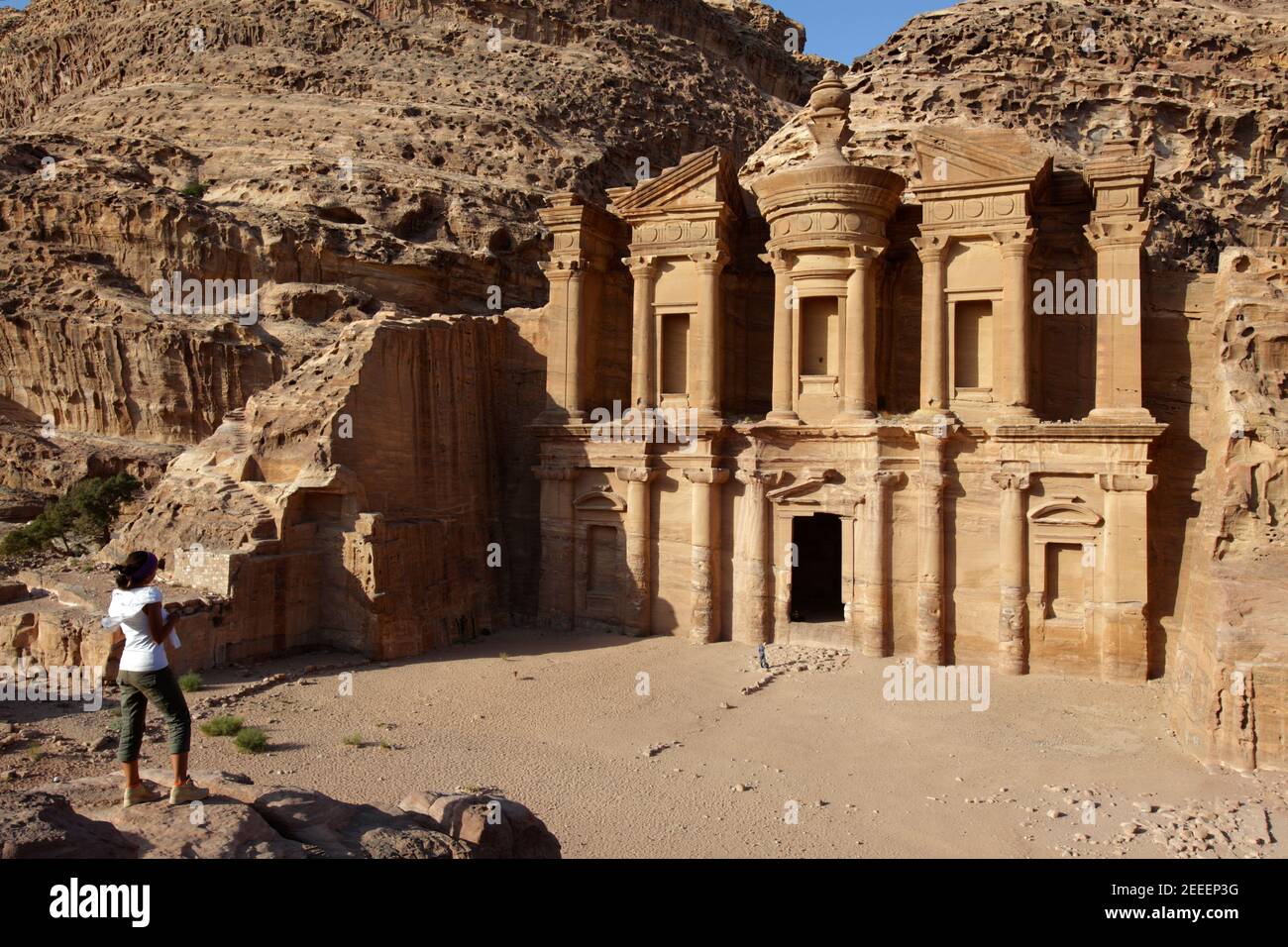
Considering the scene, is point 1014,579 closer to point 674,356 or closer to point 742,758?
point 742,758

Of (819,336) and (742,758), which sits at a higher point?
(819,336)

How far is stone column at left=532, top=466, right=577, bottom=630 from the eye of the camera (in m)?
22.7

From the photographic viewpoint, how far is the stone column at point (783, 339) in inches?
834

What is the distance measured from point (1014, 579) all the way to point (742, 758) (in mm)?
7785

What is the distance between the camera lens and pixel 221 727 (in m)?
13.2

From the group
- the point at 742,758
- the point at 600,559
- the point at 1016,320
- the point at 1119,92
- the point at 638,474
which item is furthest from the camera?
the point at 1119,92

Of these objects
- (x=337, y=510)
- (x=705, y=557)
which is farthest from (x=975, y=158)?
(x=337, y=510)

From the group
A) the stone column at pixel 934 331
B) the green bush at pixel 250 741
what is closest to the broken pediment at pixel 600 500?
the stone column at pixel 934 331

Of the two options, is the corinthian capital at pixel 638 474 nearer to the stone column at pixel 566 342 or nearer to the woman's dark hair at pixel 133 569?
the stone column at pixel 566 342

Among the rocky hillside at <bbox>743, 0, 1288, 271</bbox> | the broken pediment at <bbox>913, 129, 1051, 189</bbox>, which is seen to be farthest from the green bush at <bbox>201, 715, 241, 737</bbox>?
the rocky hillside at <bbox>743, 0, 1288, 271</bbox>

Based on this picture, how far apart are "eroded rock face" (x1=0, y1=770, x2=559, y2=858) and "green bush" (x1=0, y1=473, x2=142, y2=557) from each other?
17.3m

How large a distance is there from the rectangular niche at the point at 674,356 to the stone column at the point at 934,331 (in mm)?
5845

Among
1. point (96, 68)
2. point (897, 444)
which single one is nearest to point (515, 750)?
point (897, 444)

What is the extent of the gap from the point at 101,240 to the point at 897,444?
2530cm
